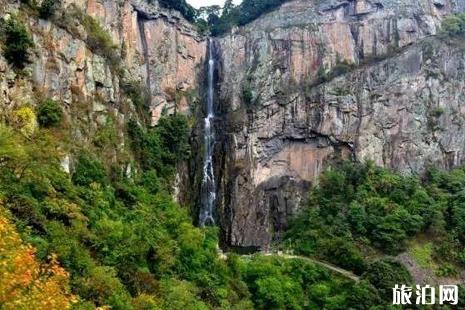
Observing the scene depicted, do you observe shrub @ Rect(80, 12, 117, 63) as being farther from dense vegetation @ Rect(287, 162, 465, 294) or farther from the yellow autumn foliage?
the yellow autumn foliage

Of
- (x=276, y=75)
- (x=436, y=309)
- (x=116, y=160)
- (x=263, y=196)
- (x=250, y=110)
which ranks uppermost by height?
(x=276, y=75)

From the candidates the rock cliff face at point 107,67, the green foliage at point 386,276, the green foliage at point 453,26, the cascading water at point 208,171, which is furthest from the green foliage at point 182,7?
the green foliage at point 386,276

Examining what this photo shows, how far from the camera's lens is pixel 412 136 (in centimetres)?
4241

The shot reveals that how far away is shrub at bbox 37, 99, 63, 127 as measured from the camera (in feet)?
90.1

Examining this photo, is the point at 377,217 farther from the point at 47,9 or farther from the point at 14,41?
the point at 14,41

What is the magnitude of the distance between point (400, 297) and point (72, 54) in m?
21.1

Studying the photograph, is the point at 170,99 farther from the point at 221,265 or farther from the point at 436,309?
the point at 436,309

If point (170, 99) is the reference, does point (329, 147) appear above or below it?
below

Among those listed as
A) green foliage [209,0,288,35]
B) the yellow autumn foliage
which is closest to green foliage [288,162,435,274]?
green foliage [209,0,288,35]

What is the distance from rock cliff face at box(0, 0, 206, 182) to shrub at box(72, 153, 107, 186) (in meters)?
0.62

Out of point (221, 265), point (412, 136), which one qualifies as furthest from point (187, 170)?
point (412, 136)

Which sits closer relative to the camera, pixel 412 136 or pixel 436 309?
pixel 436 309

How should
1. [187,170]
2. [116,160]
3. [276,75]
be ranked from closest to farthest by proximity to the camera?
[116,160]
[187,170]
[276,75]

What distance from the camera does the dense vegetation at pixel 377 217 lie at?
34.9m
